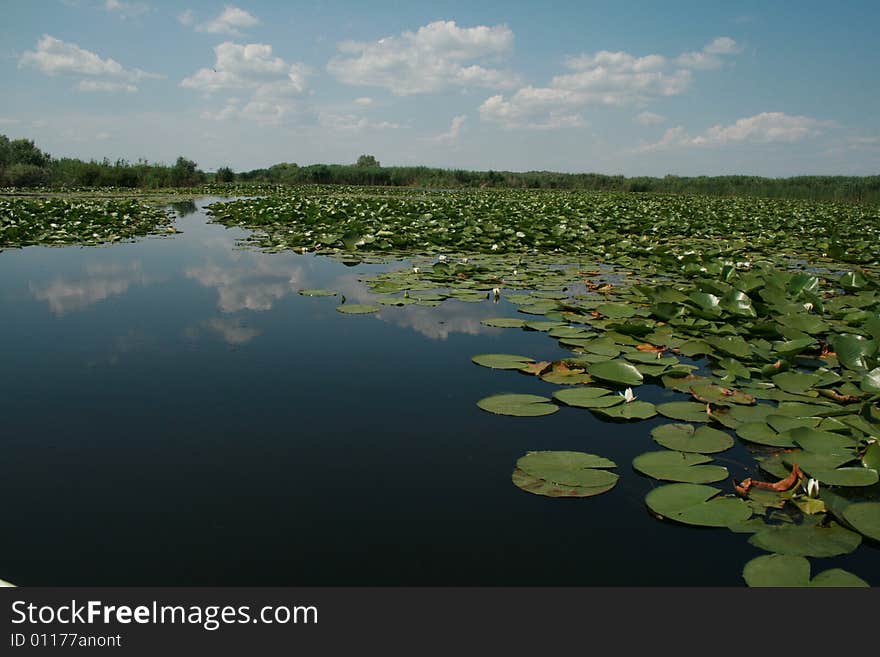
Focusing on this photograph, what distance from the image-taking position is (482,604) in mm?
1249

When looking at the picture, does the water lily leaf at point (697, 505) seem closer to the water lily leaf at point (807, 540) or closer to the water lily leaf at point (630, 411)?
the water lily leaf at point (807, 540)

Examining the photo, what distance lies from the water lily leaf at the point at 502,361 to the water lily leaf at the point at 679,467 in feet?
3.18

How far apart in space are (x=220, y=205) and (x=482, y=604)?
1512 centimetres

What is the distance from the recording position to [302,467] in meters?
1.83

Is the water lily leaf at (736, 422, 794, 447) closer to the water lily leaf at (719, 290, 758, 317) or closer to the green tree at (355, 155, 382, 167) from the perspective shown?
the water lily leaf at (719, 290, 758, 317)

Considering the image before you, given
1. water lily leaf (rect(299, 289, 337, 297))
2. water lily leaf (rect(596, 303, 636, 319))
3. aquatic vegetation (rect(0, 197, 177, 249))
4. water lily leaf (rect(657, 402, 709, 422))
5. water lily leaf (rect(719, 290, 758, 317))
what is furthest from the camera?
aquatic vegetation (rect(0, 197, 177, 249))

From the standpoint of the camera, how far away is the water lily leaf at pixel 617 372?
8.34 ft

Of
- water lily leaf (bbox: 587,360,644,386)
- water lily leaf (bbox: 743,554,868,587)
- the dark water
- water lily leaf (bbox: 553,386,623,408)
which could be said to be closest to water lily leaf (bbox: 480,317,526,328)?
the dark water

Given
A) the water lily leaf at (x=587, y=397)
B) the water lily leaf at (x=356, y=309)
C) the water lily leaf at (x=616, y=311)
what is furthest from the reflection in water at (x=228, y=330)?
the water lily leaf at (x=616, y=311)

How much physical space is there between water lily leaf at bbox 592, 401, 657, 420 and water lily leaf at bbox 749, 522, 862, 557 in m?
0.76

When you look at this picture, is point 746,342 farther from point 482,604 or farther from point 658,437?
point 482,604

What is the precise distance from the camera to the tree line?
2719cm

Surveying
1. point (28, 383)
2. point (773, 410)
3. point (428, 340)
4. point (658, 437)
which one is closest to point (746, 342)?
point (773, 410)

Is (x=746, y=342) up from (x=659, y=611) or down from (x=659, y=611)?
up
